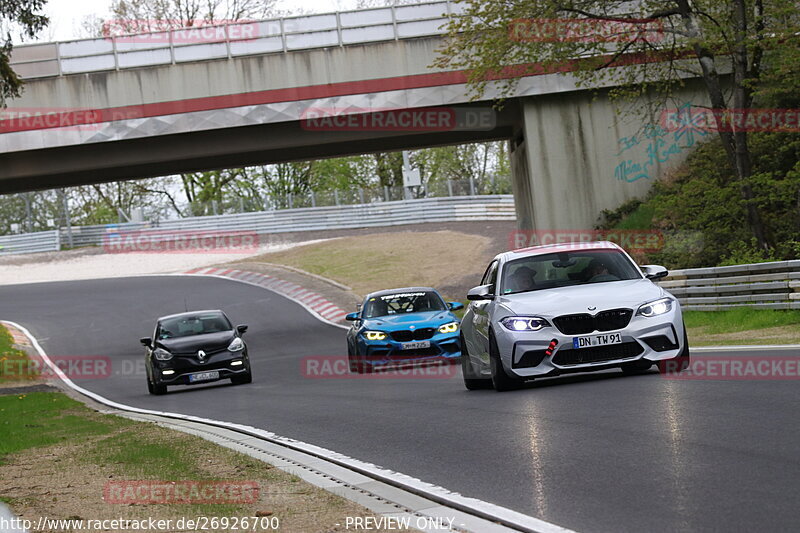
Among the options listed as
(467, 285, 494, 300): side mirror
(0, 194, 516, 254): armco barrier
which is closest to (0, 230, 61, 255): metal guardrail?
(0, 194, 516, 254): armco barrier

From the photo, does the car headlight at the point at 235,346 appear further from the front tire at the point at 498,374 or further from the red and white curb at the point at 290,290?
the red and white curb at the point at 290,290

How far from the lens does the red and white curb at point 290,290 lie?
42.2 metres

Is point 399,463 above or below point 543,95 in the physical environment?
below

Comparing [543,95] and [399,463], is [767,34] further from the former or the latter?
[399,463]

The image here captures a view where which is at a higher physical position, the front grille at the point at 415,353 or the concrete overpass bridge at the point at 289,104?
the concrete overpass bridge at the point at 289,104

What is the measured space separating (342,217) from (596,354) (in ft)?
190

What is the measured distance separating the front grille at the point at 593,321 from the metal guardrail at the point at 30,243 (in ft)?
206

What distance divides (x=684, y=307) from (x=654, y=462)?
17.7 meters

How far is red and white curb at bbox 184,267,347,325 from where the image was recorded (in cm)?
4222

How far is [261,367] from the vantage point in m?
27.2

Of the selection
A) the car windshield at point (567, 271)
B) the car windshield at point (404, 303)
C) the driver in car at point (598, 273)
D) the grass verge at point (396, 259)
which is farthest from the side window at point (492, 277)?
the grass verge at point (396, 259)

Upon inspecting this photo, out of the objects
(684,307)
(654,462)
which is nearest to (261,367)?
(684,307)

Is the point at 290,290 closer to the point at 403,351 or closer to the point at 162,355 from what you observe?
the point at 162,355

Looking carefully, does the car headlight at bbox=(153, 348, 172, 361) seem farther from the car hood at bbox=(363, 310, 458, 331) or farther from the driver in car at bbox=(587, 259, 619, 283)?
A: the driver in car at bbox=(587, 259, 619, 283)
